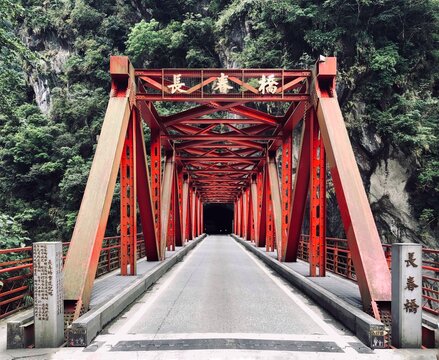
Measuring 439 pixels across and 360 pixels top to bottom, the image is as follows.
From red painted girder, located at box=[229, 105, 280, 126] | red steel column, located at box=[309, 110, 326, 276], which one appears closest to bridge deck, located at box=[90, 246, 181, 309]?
red steel column, located at box=[309, 110, 326, 276]

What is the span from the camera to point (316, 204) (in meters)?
10.5

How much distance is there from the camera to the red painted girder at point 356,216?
6387 millimetres

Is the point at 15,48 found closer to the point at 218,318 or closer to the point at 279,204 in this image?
the point at 218,318

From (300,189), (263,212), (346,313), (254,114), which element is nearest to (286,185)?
(254,114)

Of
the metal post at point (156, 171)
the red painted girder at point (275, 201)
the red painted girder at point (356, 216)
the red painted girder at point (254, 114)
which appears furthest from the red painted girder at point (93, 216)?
the red painted girder at point (275, 201)

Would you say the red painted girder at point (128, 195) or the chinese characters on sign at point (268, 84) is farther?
the chinese characters on sign at point (268, 84)

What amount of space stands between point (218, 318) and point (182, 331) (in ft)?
3.22

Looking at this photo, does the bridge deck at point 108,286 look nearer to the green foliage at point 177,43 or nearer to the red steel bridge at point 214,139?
the red steel bridge at point 214,139

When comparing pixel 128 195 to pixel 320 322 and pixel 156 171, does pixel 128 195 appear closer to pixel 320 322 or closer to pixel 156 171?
pixel 156 171

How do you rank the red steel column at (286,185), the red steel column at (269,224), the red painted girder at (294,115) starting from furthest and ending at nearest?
the red steel column at (269,224) → the red steel column at (286,185) → the red painted girder at (294,115)

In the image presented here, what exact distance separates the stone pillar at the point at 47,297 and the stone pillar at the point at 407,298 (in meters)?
4.39

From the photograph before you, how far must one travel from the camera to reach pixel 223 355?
16.4 feet

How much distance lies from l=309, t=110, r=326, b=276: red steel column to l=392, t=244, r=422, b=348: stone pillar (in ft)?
15.6

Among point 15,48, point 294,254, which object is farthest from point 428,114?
point 15,48
